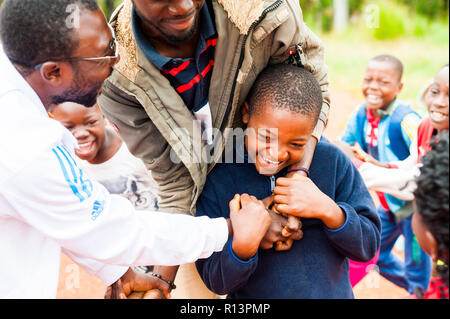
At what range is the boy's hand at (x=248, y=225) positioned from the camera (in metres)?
1.89

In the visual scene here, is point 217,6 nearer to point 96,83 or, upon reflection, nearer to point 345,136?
point 96,83

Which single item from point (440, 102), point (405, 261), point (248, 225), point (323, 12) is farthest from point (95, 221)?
point (323, 12)

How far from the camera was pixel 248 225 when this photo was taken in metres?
1.92

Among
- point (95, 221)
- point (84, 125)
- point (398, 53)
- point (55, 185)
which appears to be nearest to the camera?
point (55, 185)

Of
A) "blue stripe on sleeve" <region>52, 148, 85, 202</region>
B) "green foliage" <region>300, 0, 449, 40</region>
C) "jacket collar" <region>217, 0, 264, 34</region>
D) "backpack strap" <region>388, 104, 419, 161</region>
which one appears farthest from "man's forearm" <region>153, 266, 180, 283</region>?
"green foliage" <region>300, 0, 449, 40</region>

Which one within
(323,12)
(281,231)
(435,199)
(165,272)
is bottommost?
(323,12)

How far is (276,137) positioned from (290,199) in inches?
10.8

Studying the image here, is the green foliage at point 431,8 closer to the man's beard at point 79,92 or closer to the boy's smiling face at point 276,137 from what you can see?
the boy's smiling face at point 276,137

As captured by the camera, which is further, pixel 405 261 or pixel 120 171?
pixel 405 261

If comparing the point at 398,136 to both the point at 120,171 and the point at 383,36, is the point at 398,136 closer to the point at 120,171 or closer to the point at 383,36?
the point at 120,171

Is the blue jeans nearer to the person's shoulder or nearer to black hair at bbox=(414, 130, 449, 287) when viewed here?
the person's shoulder

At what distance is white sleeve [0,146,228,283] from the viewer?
1545 mm

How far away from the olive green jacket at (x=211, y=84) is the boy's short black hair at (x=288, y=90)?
84 millimetres
